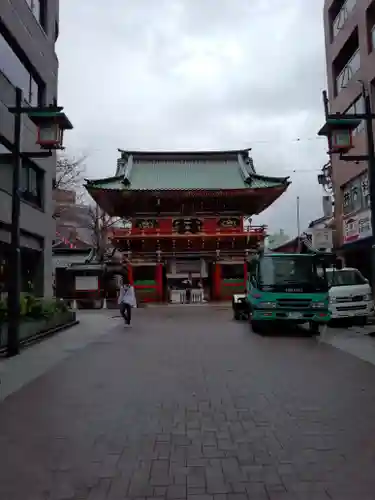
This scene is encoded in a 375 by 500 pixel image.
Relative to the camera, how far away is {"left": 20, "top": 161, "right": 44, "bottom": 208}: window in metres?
17.7

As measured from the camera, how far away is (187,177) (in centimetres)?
3481

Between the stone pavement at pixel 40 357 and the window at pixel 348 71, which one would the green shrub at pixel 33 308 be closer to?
the stone pavement at pixel 40 357

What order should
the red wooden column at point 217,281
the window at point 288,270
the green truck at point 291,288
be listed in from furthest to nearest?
the red wooden column at point 217,281
the window at point 288,270
the green truck at point 291,288

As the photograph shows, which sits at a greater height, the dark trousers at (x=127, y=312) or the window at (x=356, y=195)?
the window at (x=356, y=195)

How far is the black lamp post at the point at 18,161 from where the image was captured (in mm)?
10164

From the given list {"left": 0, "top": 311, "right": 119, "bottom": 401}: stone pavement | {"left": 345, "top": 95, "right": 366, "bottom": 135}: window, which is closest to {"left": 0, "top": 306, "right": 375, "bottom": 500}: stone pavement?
{"left": 0, "top": 311, "right": 119, "bottom": 401}: stone pavement

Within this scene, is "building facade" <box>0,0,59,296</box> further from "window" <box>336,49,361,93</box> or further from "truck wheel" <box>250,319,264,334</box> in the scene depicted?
"window" <box>336,49,361,93</box>

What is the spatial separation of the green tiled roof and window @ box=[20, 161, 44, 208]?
10923 mm

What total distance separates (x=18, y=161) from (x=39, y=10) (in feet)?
39.8

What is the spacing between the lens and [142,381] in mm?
7691

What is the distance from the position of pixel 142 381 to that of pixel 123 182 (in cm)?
2532

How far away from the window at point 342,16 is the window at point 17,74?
537 inches

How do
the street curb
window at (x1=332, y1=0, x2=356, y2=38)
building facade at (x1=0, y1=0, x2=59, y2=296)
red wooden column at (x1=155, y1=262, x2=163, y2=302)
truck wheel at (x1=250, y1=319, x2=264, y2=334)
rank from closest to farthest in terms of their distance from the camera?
the street curb < truck wheel at (x1=250, y1=319, x2=264, y2=334) < building facade at (x1=0, y1=0, x2=59, y2=296) < window at (x1=332, y1=0, x2=356, y2=38) < red wooden column at (x1=155, y1=262, x2=163, y2=302)

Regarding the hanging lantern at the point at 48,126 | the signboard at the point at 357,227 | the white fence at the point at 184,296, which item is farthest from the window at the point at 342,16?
the white fence at the point at 184,296
